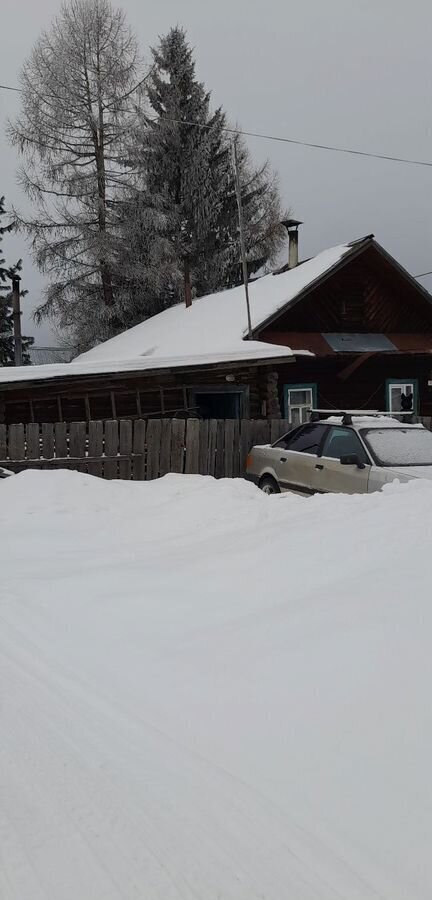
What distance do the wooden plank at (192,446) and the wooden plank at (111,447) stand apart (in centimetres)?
126

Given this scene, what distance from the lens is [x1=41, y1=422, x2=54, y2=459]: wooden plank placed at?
11.8 metres

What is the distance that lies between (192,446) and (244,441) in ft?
3.48

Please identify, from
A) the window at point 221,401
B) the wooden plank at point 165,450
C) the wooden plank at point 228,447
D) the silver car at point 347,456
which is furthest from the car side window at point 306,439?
the window at point 221,401

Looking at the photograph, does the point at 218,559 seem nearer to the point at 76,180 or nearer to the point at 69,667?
the point at 69,667

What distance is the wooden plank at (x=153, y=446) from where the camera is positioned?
40.2 ft

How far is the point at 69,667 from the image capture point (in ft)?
13.0

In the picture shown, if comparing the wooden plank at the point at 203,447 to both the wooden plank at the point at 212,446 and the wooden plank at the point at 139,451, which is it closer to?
the wooden plank at the point at 212,446

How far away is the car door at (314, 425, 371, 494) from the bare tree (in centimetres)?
1966

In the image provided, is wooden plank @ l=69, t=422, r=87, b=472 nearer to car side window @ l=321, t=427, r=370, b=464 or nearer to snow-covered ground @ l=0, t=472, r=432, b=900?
car side window @ l=321, t=427, r=370, b=464

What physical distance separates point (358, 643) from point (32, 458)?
9083mm

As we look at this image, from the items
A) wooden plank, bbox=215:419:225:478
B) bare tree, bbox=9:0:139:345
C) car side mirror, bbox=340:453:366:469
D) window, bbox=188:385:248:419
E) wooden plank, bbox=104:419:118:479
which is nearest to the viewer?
car side mirror, bbox=340:453:366:469

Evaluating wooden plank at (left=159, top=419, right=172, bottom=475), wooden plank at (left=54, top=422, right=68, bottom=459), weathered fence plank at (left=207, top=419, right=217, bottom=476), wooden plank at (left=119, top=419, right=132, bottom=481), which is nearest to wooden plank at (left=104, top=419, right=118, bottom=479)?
wooden plank at (left=119, top=419, right=132, bottom=481)

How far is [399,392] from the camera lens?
20328mm

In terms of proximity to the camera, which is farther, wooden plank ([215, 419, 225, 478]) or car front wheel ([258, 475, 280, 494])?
wooden plank ([215, 419, 225, 478])
